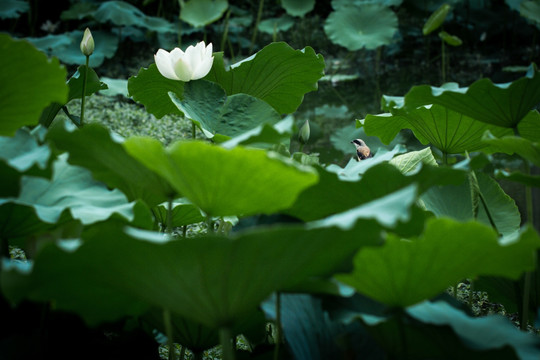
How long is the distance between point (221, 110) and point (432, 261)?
1.58 ft

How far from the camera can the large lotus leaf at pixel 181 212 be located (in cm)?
90

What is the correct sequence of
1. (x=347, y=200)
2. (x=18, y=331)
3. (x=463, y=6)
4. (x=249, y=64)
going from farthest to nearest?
(x=463, y=6) < (x=249, y=64) < (x=347, y=200) < (x=18, y=331)

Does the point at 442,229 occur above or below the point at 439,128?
above

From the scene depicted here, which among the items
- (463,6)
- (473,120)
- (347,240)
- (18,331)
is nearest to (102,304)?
(18,331)

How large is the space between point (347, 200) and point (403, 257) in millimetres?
179

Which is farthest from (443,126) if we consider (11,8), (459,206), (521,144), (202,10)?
(11,8)

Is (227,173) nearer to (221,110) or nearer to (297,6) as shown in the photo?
(221,110)

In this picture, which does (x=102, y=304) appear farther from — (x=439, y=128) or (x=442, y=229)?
(x=439, y=128)

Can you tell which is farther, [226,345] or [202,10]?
[202,10]

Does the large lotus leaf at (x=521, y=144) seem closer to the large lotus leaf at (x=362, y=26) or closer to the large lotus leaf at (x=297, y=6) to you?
the large lotus leaf at (x=362, y=26)

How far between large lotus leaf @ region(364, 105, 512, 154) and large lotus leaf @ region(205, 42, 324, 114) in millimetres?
162

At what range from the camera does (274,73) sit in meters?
1.15

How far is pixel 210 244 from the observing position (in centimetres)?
50

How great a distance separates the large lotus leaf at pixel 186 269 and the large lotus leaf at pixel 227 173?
64 millimetres
